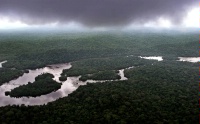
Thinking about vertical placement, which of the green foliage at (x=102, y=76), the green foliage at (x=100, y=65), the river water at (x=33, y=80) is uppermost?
the green foliage at (x=100, y=65)

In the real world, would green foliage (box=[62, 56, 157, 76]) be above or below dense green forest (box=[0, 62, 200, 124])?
above

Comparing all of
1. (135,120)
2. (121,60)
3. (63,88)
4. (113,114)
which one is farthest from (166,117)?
(121,60)

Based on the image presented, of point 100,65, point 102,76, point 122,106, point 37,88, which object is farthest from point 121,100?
point 100,65

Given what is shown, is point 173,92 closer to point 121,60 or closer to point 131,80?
point 131,80

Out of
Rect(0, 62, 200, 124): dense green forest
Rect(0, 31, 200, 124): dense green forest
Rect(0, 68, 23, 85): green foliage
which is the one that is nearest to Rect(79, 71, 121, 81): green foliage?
Rect(0, 31, 200, 124): dense green forest

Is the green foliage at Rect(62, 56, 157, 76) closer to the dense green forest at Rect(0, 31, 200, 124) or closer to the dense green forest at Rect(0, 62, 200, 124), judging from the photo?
the dense green forest at Rect(0, 31, 200, 124)

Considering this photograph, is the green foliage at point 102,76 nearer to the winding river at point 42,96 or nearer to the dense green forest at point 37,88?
the winding river at point 42,96

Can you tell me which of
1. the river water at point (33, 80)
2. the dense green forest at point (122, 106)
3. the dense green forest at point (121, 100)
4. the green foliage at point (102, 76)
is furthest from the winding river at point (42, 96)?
the dense green forest at point (122, 106)

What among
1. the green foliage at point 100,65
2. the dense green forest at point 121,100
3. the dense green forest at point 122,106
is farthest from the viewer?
the green foliage at point 100,65
